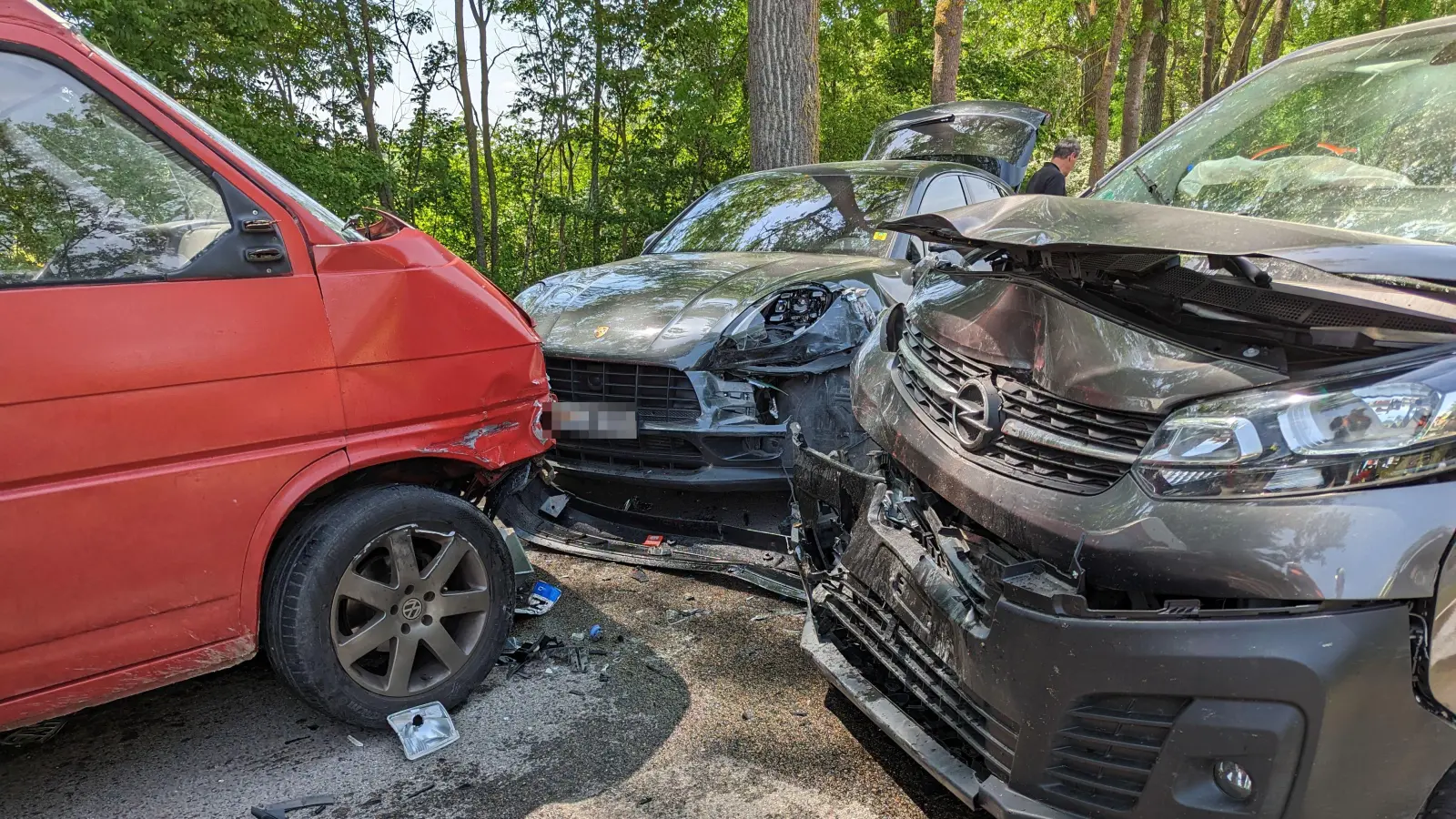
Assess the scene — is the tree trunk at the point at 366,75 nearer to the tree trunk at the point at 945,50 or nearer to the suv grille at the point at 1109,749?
the tree trunk at the point at 945,50

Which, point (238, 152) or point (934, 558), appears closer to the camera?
point (934, 558)

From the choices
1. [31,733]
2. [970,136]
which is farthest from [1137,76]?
[31,733]

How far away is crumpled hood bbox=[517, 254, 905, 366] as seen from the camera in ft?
12.7

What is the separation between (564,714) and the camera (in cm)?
293

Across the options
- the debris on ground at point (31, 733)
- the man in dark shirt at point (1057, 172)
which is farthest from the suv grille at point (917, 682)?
the man in dark shirt at point (1057, 172)

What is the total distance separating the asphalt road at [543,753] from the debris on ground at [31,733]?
6 centimetres

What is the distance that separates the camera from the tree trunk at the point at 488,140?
39.8ft

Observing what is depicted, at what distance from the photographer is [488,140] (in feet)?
42.1

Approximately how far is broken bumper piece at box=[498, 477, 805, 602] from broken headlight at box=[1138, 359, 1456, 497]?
2039 millimetres

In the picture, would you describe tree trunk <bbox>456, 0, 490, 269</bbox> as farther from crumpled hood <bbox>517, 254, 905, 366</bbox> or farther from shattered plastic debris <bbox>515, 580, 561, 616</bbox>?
shattered plastic debris <bbox>515, 580, 561, 616</bbox>

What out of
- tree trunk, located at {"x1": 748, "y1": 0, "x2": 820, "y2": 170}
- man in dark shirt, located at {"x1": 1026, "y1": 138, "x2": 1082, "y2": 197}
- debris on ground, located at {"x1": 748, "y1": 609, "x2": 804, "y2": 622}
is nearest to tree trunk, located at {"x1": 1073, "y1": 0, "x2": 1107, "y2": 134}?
man in dark shirt, located at {"x1": 1026, "y1": 138, "x2": 1082, "y2": 197}

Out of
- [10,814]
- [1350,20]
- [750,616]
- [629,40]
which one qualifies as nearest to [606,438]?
[750,616]

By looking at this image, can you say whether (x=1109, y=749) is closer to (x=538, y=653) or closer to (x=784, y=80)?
(x=538, y=653)

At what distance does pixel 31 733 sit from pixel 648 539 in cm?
223
